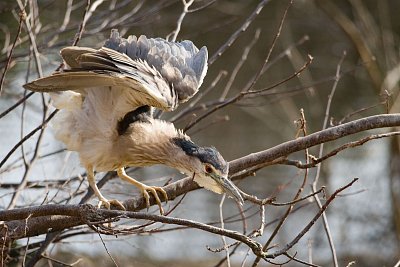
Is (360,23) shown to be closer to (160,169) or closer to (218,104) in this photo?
(160,169)

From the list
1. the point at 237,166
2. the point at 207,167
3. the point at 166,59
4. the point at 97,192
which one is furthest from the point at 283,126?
the point at 237,166

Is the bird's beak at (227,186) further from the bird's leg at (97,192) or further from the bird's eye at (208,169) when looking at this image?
the bird's leg at (97,192)

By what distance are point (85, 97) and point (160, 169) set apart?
395 cm

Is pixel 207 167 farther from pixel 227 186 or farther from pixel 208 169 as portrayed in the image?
pixel 227 186

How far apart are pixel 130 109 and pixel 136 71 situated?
312mm

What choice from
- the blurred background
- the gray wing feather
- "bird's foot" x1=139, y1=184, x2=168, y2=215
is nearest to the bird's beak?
"bird's foot" x1=139, y1=184, x2=168, y2=215

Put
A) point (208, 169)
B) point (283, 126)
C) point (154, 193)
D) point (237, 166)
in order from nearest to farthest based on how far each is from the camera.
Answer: point (237, 166) → point (208, 169) → point (154, 193) → point (283, 126)

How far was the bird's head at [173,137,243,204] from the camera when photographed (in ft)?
9.95

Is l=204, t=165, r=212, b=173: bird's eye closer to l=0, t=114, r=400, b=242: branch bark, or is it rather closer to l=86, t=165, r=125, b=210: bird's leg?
l=0, t=114, r=400, b=242: branch bark

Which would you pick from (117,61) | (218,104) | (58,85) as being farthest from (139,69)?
(218,104)

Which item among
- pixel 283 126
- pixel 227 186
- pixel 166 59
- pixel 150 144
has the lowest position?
pixel 227 186

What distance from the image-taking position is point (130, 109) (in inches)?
133

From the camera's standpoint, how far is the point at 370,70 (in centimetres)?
689

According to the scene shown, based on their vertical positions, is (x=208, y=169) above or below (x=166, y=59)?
below
